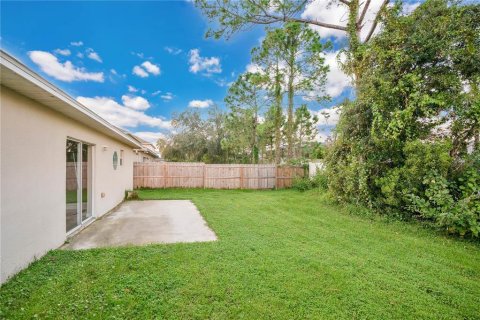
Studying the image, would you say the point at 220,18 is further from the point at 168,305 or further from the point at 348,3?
the point at 168,305

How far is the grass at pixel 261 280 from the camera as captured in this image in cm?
230

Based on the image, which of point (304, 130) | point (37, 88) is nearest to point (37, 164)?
point (37, 88)

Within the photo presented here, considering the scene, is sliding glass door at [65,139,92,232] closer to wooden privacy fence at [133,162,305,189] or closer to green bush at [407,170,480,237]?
wooden privacy fence at [133,162,305,189]

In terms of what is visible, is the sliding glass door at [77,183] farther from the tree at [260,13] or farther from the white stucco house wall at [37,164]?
the tree at [260,13]

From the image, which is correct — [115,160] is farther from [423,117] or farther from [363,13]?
[363,13]

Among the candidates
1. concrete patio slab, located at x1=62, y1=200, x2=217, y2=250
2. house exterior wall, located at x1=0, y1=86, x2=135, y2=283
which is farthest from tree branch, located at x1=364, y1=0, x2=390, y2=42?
house exterior wall, located at x1=0, y1=86, x2=135, y2=283

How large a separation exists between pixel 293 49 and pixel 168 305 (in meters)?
15.7

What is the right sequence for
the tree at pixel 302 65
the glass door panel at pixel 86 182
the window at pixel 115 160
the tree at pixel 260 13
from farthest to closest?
the tree at pixel 302 65
the window at pixel 115 160
the tree at pixel 260 13
the glass door panel at pixel 86 182

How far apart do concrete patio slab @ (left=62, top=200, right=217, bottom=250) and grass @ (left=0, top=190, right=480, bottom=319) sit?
0.47 metres

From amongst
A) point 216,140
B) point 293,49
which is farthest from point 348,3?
point 216,140

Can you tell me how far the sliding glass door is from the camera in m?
4.68

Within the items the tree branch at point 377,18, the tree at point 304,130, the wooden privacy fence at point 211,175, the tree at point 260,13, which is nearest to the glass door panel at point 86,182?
the tree at point 260,13

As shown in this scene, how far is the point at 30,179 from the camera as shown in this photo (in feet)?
10.5

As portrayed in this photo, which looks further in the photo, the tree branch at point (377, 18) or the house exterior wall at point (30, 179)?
the tree branch at point (377, 18)
